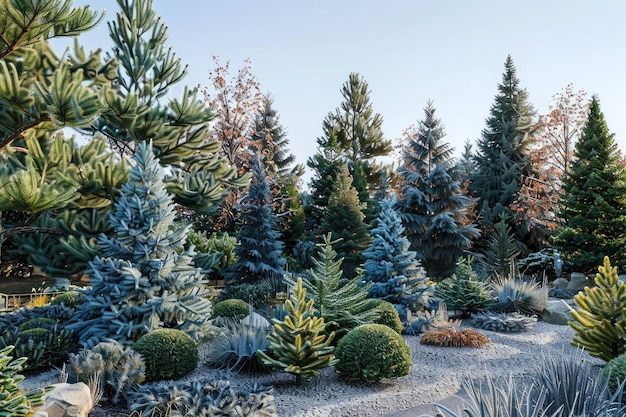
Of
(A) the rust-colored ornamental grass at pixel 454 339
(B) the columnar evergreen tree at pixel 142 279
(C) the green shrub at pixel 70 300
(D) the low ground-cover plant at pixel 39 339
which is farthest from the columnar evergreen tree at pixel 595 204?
(D) the low ground-cover plant at pixel 39 339

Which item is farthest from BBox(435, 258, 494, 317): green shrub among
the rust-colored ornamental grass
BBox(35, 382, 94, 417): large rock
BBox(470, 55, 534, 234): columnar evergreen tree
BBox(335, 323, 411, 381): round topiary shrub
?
BBox(470, 55, 534, 234): columnar evergreen tree

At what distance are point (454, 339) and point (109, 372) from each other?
5.16 meters

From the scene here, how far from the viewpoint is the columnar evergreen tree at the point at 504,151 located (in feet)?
77.9

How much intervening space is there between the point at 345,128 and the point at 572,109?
1198 centimetres

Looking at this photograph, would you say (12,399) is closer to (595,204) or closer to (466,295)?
(466,295)

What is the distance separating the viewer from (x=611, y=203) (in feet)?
47.2

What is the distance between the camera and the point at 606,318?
19.4 feet

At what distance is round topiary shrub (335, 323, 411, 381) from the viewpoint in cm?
590

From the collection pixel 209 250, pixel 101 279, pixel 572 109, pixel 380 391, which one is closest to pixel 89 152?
pixel 101 279

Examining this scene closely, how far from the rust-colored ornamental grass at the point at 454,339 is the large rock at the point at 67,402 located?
206 inches

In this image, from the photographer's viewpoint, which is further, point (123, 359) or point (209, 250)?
point (209, 250)

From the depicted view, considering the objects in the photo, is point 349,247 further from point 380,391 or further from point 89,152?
point 380,391

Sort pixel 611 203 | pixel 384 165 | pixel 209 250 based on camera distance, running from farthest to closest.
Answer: pixel 384 165 → pixel 209 250 → pixel 611 203

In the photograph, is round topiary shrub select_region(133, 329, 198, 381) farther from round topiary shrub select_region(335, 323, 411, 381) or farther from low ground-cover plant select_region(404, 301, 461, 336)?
low ground-cover plant select_region(404, 301, 461, 336)
